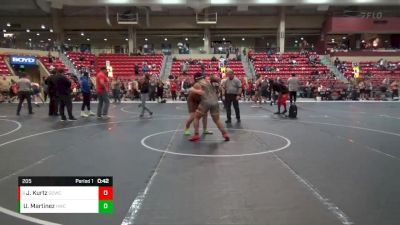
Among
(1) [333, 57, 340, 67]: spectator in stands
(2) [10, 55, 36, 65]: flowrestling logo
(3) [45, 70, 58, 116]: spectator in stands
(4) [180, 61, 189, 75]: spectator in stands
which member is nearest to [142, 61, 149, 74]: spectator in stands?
(4) [180, 61, 189, 75]: spectator in stands

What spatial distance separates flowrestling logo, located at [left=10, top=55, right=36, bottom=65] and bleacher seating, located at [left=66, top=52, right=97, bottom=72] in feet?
13.3

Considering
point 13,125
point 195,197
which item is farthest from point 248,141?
point 13,125

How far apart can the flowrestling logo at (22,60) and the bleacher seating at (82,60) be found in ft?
13.3

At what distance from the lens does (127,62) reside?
120ft

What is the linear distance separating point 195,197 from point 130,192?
33.2 inches

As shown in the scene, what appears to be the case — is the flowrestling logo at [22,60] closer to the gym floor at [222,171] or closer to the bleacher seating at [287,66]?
the bleacher seating at [287,66]

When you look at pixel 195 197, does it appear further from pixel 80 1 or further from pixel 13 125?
pixel 80 1

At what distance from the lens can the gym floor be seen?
417cm

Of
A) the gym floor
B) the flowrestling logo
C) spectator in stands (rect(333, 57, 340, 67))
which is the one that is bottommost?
the gym floor

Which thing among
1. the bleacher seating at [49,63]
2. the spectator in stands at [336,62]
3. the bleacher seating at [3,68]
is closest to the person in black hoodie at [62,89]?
the bleacher seating at [3,68]

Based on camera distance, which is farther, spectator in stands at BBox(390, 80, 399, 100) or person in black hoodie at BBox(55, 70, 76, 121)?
spectator in stands at BBox(390, 80, 399, 100)

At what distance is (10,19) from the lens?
4169 centimetres

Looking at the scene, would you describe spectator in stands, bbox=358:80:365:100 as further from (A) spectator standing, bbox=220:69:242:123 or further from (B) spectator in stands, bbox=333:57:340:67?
(A) spectator standing, bbox=220:69:242:123
